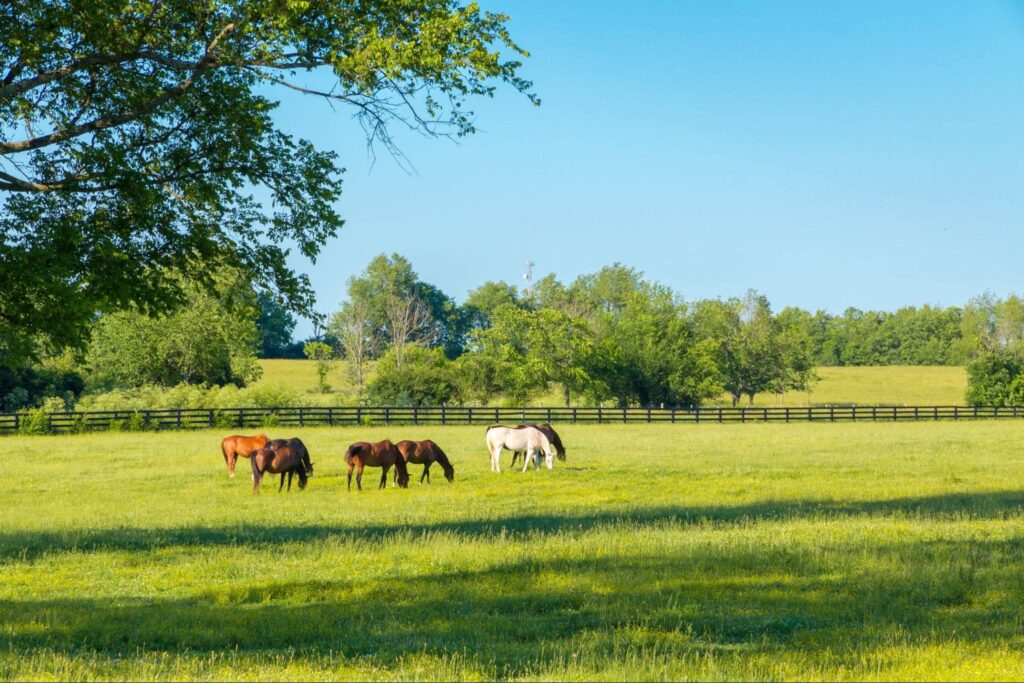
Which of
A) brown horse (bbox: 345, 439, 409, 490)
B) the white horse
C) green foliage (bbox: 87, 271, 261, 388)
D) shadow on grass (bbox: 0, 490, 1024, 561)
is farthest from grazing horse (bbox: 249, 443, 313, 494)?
green foliage (bbox: 87, 271, 261, 388)

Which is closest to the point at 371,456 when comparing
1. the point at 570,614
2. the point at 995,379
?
the point at 570,614

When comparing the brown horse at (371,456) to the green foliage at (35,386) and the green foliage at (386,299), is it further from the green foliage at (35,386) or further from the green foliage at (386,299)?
the green foliage at (386,299)

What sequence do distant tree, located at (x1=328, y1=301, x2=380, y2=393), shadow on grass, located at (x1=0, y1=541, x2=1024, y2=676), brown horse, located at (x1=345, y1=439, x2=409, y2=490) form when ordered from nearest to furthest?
shadow on grass, located at (x1=0, y1=541, x2=1024, y2=676) < brown horse, located at (x1=345, y1=439, x2=409, y2=490) < distant tree, located at (x1=328, y1=301, x2=380, y2=393)

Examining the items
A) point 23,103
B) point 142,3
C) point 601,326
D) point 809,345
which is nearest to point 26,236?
point 23,103

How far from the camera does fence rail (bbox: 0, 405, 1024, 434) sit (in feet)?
143

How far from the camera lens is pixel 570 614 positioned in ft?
30.7

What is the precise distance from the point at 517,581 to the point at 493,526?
5393mm

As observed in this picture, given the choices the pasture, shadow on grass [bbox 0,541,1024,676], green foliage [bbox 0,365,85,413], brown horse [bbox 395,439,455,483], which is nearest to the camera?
the pasture

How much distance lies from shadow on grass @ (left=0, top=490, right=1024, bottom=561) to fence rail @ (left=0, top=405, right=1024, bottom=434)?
29.2 metres

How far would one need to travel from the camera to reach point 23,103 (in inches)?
519

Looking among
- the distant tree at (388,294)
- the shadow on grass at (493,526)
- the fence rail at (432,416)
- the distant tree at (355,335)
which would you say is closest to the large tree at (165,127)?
the shadow on grass at (493,526)

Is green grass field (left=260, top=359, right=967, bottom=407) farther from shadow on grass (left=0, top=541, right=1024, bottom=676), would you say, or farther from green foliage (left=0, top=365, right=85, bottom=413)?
shadow on grass (left=0, top=541, right=1024, bottom=676)

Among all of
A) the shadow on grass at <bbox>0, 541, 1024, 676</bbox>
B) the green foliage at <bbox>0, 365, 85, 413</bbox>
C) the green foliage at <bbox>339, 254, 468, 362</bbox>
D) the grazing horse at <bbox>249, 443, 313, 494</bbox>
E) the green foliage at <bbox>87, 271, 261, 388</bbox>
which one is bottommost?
the shadow on grass at <bbox>0, 541, 1024, 676</bbox>

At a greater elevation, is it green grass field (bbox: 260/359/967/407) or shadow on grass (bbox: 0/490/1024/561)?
green grass field (bbox: 260/359/967/407)
